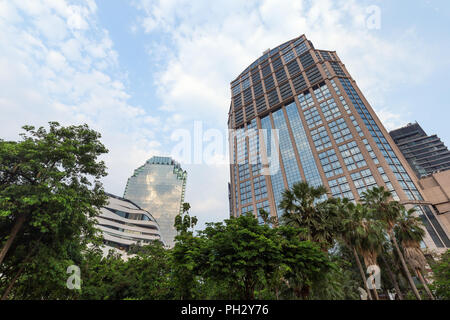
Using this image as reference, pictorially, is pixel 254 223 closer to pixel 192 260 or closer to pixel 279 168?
pixel 192 260

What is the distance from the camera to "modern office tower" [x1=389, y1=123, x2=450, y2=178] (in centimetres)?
10294

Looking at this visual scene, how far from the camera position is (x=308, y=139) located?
82562mm

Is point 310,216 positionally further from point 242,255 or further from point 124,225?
point 124,225

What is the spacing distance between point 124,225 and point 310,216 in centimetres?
8382

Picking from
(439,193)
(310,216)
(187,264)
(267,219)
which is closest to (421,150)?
(439,193)

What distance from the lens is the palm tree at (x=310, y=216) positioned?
19.9 m

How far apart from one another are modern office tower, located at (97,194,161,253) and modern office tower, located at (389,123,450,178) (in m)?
126

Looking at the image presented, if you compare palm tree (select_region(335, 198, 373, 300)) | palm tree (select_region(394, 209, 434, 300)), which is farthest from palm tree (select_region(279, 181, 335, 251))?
palm tree (select_region(394, 209, 434, 300))

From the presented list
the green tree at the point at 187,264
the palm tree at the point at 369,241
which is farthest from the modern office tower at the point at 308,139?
the green tree at the point at 187,264

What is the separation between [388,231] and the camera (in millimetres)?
22312

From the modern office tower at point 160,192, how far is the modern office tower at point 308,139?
198 feet

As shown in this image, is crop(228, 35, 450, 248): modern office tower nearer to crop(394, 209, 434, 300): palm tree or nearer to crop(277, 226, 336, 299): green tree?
crop(394, 209, 434, 300): palm tree

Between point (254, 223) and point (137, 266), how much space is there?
19329 millimetres
